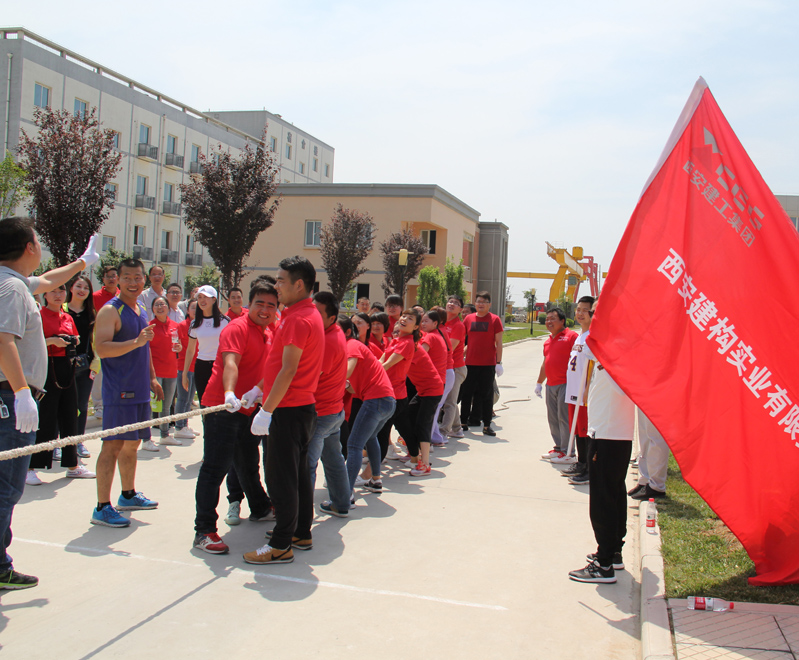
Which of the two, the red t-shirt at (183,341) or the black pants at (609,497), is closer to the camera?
the black pants at (609,497)

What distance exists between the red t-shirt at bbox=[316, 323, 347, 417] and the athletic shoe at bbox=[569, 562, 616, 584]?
2.26m

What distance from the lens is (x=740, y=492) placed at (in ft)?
14.4

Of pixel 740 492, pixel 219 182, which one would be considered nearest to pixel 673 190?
pixel 740 492

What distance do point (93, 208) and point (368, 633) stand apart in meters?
15.2

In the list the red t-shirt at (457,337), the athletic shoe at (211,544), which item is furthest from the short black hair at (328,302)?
the red t-shirt at (457,337)

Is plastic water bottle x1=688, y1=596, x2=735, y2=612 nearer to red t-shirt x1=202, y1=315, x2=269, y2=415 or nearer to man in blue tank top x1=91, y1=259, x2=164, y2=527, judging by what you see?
red t-shirt x1=202, y1=315, x2=269, y2=415

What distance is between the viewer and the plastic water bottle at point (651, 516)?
230 inches

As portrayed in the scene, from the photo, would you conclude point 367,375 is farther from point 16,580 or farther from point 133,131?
point 133,131

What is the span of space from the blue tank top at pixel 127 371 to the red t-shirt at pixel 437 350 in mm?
3754

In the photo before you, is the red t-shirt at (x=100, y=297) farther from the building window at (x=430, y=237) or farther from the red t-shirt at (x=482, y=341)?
the building window at (x=430, y=237)

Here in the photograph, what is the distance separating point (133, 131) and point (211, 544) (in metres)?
42.0

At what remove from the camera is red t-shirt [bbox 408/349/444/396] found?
26.5 feet

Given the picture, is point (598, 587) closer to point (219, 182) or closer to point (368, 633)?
point (368, 633)

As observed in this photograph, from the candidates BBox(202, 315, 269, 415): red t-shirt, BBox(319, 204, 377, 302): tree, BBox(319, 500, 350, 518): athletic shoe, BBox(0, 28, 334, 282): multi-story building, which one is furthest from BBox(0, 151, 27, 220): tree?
BBox(319, 500, 350, 518): athletic shoe
